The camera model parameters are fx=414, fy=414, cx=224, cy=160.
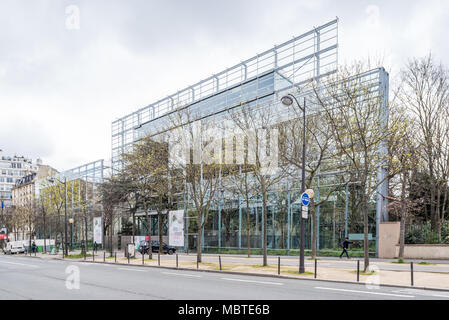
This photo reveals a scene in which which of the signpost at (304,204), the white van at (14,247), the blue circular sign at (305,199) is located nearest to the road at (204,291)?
the signpost at (304,204)

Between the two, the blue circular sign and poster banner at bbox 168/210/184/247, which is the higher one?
the blue circular sign

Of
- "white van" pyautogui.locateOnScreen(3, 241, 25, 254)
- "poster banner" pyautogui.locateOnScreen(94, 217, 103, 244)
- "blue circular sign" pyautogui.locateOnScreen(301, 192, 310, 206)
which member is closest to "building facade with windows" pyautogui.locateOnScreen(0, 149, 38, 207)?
"white van" pyautogui.locateOnScreen(3, 241, 25, 254)

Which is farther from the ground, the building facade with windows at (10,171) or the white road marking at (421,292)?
the building facade with windows at (10,171)

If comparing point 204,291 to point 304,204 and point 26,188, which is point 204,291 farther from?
point 26,188

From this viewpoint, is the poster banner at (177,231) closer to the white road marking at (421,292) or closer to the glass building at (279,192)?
the glass building at (279,192)

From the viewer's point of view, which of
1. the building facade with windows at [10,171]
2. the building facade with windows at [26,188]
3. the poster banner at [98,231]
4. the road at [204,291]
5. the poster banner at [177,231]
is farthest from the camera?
the building facade with windows at [10,171]

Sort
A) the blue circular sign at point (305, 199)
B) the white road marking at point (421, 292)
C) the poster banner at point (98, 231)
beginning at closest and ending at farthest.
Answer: the white road marking at point (421, 292)
the blue circular sign at point (305, 199)
the poster banner at point (98, 231)

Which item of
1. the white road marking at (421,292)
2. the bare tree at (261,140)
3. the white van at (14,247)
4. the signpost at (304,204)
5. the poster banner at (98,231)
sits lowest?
the white van at (14,247)

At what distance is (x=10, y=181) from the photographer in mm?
132625

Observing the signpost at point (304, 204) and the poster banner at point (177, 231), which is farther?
the poster banner at point (177, 231)

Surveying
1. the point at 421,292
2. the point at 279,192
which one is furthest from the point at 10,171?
the point at 421,292

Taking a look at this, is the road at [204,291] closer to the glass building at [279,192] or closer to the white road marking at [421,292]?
the white road marking at [421,292]

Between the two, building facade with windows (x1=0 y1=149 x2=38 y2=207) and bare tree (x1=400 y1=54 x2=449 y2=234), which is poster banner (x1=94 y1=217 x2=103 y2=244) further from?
building facade with windows (x1=0 y1=149 x2=38 y2=207)
